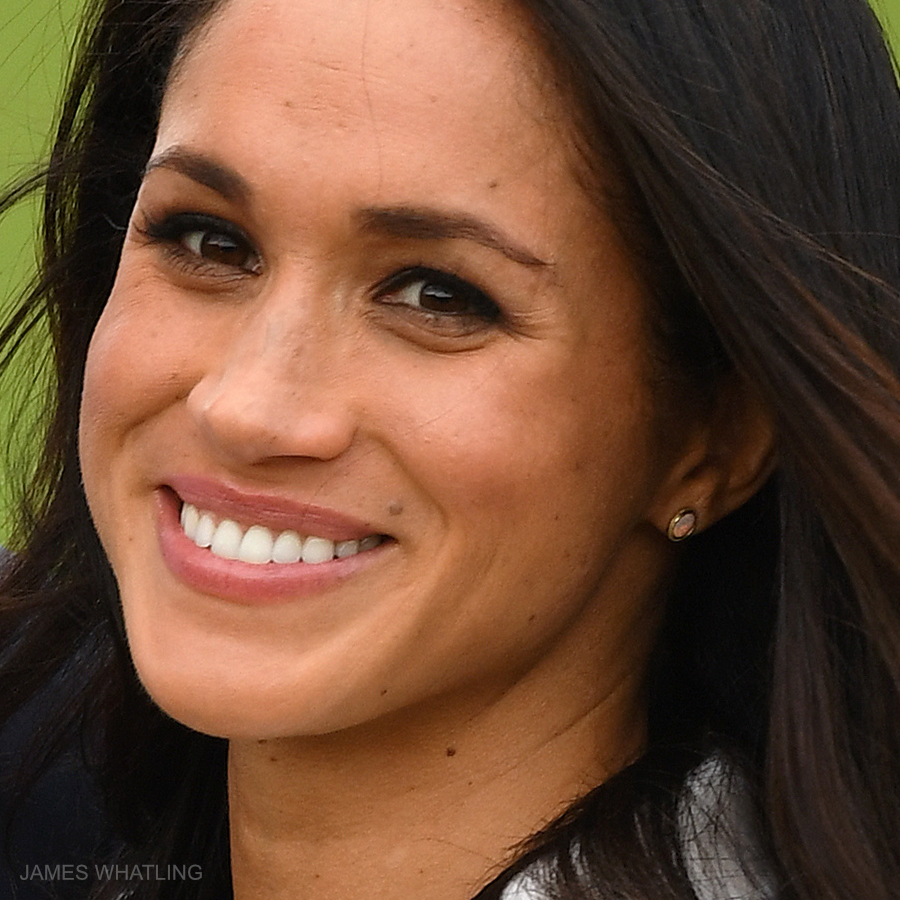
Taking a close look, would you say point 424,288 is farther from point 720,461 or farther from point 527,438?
point 720,461

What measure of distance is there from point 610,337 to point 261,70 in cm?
46

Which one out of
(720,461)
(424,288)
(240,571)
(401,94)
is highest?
(401,94)

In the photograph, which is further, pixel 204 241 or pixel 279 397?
pixel 204 241

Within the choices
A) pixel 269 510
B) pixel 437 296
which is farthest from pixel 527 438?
pixel 269 510

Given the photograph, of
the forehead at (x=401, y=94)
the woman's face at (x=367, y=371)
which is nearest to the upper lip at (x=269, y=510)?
the woman's face at (x=367, y=371)

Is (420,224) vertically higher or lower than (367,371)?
higher

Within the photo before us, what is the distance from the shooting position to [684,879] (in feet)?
→ 6.89

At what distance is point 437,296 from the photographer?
207 cm

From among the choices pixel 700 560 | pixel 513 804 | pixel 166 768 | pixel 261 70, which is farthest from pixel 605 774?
pixel 261 70

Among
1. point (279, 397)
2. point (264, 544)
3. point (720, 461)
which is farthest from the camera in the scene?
point (720, 461)

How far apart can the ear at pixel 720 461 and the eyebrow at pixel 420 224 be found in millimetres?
311

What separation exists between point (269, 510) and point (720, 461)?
1.74ft

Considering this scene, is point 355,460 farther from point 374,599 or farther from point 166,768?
point 166,768

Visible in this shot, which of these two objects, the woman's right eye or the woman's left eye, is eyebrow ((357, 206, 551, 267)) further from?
the woman's right eye
